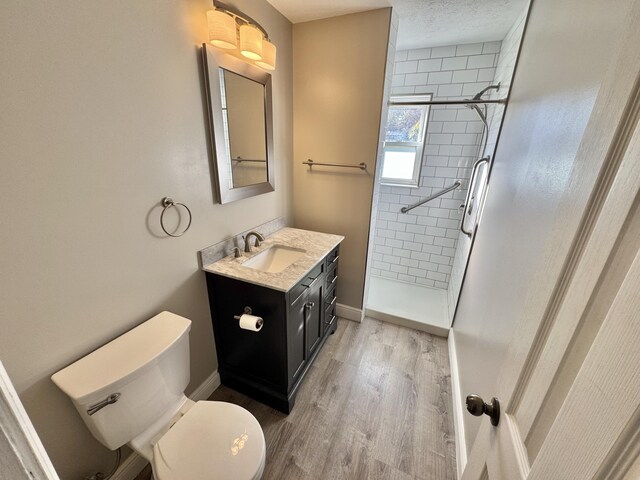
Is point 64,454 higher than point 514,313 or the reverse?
the reverse

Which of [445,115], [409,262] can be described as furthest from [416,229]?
[445,115]

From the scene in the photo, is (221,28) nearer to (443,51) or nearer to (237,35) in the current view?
(237,35)

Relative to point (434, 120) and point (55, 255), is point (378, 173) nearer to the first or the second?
point (434, 120)

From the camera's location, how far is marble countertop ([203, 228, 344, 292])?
1377 mm

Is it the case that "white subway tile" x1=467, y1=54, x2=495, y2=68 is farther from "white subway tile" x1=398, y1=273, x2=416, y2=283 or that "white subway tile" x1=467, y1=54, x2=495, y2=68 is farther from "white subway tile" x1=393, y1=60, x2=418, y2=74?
"white subway tile" x1=398, y1=273, x2=416, y2=283

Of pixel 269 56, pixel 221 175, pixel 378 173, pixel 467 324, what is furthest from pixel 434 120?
pixel 221 175

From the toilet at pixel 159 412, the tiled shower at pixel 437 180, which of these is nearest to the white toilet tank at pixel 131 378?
the toilet at pixel 159 412

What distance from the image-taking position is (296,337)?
5.11ft

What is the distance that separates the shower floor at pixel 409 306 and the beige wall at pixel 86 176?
182 centimetres

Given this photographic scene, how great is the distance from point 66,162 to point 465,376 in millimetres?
2116

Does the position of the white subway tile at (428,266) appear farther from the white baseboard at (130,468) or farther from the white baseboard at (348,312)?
the white baseboard at (130,468)

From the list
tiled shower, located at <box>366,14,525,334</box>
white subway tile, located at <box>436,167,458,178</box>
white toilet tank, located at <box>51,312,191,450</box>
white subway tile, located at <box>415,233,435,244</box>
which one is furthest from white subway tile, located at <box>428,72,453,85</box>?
white toilet tank, located at <box>51,312,191,450</box>

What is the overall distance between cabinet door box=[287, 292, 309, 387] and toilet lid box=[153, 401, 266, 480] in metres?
0.41

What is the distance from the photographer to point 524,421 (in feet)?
1.69
